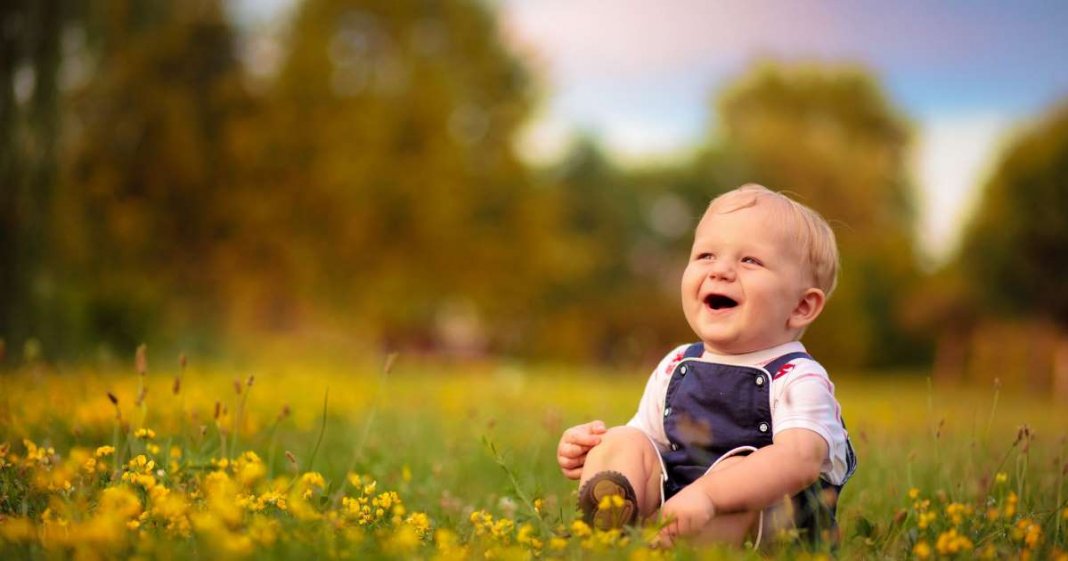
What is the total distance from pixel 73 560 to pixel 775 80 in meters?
39.3

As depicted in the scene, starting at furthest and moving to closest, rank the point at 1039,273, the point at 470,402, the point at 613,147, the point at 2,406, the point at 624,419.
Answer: the point at 613,147 < the point at 1039,273 < the point at 470,402 < the point at 624,419 < the point at 2,406

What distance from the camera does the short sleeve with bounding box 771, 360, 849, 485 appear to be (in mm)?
2773

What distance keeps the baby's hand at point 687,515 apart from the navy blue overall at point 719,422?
241 millimetres

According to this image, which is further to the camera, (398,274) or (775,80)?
→ (775,80)

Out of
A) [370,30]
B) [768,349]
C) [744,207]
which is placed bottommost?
[768,349]

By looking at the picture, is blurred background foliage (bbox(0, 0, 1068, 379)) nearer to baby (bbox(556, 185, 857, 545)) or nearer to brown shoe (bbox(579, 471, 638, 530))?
baby (bbox(556, 185, 857, 545))

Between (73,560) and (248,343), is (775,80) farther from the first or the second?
(73,560)

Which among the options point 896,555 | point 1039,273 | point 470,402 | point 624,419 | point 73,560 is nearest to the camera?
point 73,560

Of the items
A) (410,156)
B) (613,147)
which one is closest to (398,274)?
(410,156)

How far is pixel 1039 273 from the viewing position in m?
19.9

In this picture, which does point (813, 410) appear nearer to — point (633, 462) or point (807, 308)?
point (807, 308)

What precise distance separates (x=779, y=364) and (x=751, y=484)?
1.40ft

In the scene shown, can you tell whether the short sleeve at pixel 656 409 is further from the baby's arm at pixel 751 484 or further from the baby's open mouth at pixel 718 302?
the baby's arm at pixel 751 484

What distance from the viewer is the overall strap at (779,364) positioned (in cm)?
292
